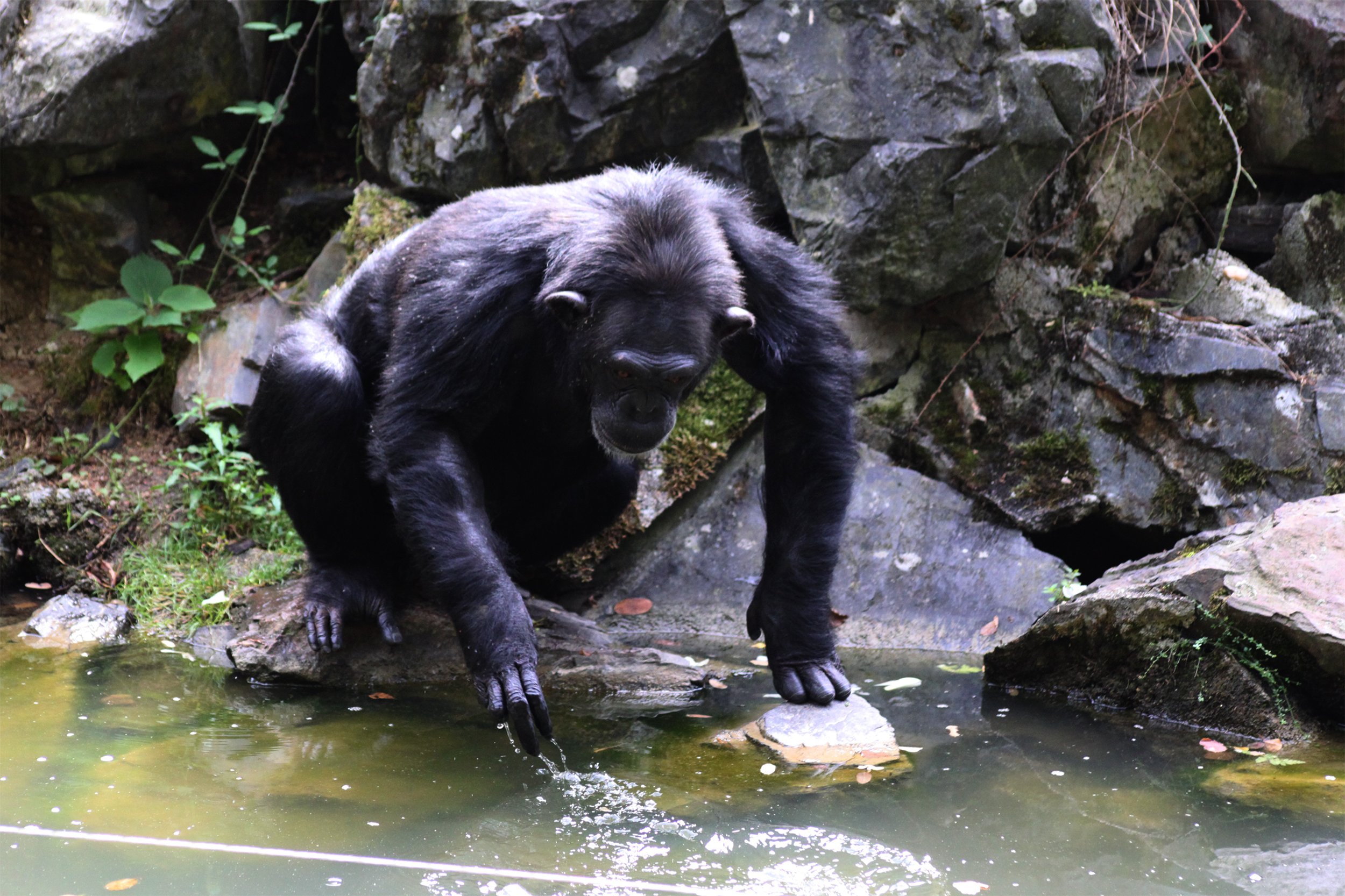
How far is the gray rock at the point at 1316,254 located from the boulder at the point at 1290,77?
348 millimetres

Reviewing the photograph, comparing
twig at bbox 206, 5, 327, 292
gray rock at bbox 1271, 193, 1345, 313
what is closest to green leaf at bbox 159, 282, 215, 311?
twig at bbox 206, 5, 327, 292

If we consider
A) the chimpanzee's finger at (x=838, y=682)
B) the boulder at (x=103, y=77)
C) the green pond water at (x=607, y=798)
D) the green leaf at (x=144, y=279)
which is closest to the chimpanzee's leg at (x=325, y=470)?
the green pond water at (x=607, y=798)

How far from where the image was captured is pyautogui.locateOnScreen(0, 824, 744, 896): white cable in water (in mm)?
3346

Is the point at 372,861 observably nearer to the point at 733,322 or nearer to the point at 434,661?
the point at 434,661

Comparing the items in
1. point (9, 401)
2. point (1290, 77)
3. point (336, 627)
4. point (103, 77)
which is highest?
point (103, 77)

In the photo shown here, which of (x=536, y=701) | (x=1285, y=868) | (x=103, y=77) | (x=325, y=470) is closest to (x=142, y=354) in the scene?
(x=103, y=77)

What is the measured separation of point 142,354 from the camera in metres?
7.82

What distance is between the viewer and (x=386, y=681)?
18.4 feet

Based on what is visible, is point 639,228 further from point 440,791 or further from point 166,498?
point 166,498

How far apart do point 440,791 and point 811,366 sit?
2.39 meters

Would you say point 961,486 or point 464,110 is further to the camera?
point 464,110

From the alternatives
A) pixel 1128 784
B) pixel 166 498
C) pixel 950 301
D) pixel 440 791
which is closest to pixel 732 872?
pixel 440 791

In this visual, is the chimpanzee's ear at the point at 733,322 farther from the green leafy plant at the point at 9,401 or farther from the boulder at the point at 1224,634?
the green leafy plant at the point at 9,401

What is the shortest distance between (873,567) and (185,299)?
4931mm
